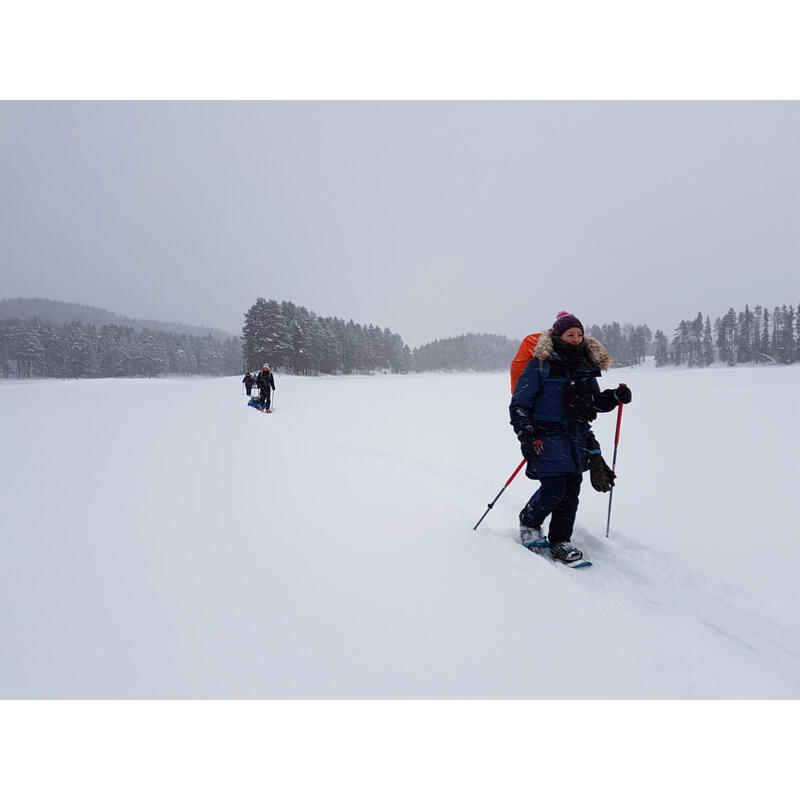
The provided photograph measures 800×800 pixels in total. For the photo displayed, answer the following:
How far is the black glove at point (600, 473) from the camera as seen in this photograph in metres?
3.51

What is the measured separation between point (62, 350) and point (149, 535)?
9620 centimetres

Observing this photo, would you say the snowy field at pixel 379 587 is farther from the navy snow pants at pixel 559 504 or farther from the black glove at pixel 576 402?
the black glove at pixel 576 402

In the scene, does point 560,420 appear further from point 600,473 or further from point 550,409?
point 600,473

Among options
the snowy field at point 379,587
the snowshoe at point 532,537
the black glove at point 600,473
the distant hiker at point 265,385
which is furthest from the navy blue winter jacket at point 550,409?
the distant hiker at point 265,385

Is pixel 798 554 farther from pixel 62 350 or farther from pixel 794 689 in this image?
pixel 62 350

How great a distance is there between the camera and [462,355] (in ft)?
323

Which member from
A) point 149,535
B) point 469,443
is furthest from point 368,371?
point 149,535

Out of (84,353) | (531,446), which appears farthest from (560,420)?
(84,353)

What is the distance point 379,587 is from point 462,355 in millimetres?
Result: 98047

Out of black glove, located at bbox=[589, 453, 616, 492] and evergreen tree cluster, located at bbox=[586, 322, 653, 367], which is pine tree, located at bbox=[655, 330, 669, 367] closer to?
evergreen tree cluster, located at bbox=[586, 322, 653, 367]

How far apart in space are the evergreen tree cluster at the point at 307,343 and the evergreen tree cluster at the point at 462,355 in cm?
2987

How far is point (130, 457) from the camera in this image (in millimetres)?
6273

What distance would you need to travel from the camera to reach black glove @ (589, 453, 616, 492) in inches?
138

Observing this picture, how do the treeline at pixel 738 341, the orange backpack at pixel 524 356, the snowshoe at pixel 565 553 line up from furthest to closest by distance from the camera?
1. the treeline at pixel 738 341
2. the orange backpack at pixel 524 356
3. the snowshoe at pixel 565 553
